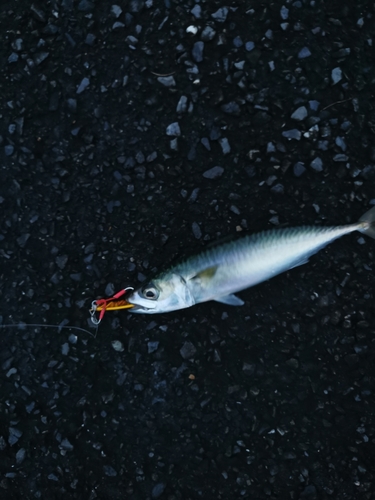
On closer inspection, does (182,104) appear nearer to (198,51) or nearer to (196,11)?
(198,51)

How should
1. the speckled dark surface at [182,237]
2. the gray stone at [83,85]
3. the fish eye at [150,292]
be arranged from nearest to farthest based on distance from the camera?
1. the fish eye at [150,292]
2. the speckled dark surface at [182,237]
3. the gray stone at [83,85]

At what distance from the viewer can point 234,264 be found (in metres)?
3.04

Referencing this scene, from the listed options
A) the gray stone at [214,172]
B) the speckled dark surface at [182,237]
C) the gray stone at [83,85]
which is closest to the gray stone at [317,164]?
the speckled dark surface at [182,237]

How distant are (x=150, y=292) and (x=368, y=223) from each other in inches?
53.0

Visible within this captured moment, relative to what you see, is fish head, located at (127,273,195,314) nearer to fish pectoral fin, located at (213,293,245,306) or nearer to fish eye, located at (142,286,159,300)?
fish eye, located at (142,286,159,300)

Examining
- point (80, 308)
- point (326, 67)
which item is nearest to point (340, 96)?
point (326, 67)

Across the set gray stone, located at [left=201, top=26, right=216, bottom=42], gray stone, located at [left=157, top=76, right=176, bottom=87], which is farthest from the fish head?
gray stone, located at [left=201, top=26, right=216, bottom=42]

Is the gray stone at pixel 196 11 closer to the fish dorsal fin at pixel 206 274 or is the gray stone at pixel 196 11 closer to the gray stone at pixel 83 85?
the gray stone at pixel 83 85

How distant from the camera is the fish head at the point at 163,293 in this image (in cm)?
304

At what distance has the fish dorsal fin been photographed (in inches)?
120

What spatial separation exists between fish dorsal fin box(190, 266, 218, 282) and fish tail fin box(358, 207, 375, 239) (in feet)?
2.94

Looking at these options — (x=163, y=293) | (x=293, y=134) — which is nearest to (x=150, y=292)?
(x=163, y=293)

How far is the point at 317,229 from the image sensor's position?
120 inches

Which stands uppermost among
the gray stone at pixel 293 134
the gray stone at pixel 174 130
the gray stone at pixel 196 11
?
the gray stone at pixel 196 11
